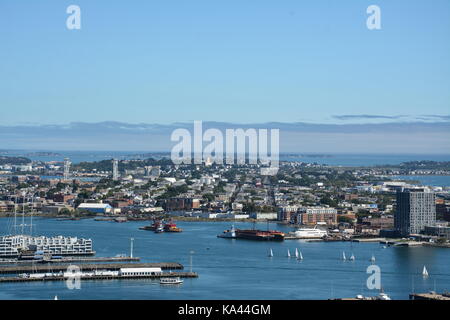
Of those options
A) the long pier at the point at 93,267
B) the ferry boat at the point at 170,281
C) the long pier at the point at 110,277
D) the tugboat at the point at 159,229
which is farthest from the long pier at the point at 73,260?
the tugboat at the point at 159,229

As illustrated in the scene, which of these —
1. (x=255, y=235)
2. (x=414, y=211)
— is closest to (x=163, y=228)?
(x=255, y=235)

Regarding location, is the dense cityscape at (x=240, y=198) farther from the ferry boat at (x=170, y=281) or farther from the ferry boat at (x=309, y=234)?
the ferry boat at (x=170, y=281)

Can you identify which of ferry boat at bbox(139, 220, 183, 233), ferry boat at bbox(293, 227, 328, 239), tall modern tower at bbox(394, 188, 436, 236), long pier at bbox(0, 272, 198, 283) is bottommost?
long pier at bbox(0, 272, 198, 283)

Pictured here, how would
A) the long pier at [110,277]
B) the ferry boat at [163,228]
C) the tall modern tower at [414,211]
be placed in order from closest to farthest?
the long pier at [110,277] < the tall modern tower at [414,211] < the ferry boat at [163,228]

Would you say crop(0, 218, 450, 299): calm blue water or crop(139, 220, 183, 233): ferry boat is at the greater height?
crop(139, 220, 183, 233): ferry boat

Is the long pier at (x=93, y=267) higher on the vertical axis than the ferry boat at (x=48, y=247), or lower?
lower

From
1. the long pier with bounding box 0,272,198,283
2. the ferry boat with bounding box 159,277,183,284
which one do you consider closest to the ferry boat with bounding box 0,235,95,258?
the long pier with bounding box 0,272,198,283

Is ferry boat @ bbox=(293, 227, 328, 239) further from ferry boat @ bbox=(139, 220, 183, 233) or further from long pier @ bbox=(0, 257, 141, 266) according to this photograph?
long pier @ bbox=(0, 257, 141, 266)
